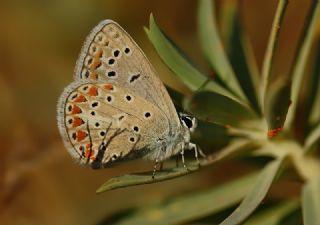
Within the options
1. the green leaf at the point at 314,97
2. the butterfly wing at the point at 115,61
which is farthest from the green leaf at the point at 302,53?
the butterfly wing at the point at 115,61

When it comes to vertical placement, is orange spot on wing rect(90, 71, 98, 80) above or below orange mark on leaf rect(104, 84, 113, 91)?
above

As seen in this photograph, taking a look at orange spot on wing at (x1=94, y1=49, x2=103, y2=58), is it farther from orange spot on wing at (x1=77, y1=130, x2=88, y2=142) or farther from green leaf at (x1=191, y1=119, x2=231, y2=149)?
green leaf at (x1=191, y1=119, x2=231, y2=149)

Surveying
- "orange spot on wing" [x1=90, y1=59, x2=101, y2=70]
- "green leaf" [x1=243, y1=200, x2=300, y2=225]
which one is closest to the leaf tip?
"green leaf" [x1=243, y1=200, x2=300, y2=225]

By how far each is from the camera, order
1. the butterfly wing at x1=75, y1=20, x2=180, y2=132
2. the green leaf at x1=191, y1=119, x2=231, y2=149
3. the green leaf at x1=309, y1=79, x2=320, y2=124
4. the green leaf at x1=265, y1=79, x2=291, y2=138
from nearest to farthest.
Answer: the green leaf at x1=265, y1=79, x2=291, y2=138 → the butterfly wing at x1=75, y1=20, x2=180, y2=132 → the green leaf at x1=191, y1=119, x2=231, y2=149 → the green leaf at x1=309, y1=79, x2=320, y2=124

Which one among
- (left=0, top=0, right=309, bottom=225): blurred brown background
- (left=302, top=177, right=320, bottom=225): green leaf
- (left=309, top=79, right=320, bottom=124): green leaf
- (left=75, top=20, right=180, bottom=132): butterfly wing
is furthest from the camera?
(left=0, top=0, right=309, bottom=225): blurred brown background

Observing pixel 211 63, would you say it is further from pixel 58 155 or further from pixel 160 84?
pixel 58 155

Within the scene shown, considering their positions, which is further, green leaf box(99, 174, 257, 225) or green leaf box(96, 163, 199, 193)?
green leaf box(99, 174, 257, 225)

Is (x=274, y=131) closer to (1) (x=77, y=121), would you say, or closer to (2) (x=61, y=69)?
(1) (x=77, y=121)

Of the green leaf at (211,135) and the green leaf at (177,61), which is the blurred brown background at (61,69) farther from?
the green leaf at (177,61)
